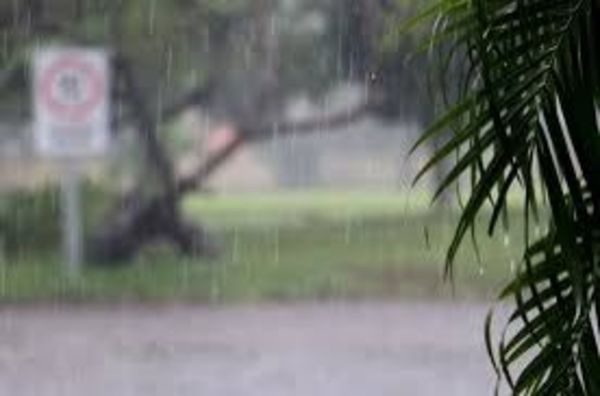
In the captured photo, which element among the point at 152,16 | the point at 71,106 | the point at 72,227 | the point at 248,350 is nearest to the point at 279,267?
the point at 72,227

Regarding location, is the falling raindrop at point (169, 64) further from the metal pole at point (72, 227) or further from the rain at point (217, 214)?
the metal pole at point (72, 227)

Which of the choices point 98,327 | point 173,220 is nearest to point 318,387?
point 98,327

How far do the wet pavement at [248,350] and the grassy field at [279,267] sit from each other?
0.29m

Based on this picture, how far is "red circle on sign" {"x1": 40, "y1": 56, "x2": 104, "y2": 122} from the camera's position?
810 centimetres

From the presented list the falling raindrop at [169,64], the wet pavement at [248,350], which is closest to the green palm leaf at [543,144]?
the wet pavement at [248,350]

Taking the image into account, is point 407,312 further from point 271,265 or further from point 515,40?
point 515,40

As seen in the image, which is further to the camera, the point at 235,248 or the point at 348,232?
the point at 348,232

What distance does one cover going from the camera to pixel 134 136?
31.0ft

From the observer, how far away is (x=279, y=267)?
8.54m

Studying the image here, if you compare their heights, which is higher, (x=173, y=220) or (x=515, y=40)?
(x=515, y=40)

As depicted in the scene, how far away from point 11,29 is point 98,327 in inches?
80.5

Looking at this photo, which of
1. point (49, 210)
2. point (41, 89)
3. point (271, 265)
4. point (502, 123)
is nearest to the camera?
point (502, 123)

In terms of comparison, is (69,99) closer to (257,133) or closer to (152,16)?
(152,16)

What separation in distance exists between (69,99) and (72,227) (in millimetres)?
815
